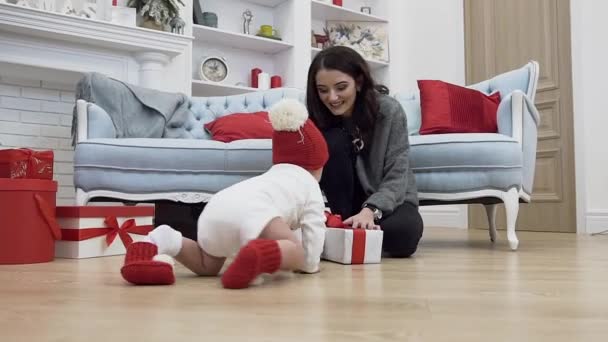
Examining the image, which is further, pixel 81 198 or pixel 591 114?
pixel 591 114

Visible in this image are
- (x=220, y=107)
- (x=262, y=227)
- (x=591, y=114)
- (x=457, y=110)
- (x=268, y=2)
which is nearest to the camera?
(x=262, y=227)

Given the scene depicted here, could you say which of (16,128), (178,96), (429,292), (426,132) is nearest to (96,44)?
(16,128)

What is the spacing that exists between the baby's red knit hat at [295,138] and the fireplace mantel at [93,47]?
2306mm

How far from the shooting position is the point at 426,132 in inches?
97.4

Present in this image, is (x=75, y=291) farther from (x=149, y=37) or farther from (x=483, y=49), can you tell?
(x=483, y=49)

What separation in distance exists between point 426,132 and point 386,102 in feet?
2.19

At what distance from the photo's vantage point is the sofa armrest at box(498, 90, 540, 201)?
2107 millimetres

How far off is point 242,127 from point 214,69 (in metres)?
1.61

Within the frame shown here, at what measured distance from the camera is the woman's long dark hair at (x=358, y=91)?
67.6 inches

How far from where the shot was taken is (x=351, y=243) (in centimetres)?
152

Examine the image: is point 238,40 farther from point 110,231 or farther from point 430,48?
point 110,231

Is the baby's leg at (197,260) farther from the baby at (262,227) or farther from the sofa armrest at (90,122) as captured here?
the sofa armrest at (90,122)

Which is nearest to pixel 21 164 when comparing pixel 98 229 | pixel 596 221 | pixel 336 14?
pixel 98 229

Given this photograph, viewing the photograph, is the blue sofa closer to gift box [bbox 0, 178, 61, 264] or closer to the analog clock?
gift box [bbox 0, 178, 61, 264]
